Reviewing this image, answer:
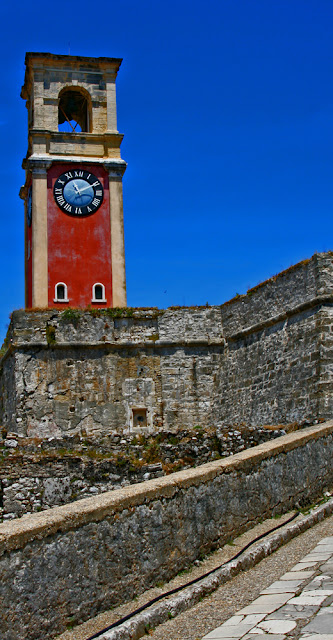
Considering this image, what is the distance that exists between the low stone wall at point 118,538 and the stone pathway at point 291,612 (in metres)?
0.87

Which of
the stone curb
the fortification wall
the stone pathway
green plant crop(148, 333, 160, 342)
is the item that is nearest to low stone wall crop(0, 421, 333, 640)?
the stone curb

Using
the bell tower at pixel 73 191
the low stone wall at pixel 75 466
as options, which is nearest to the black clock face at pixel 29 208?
the bell tower at pixel 73 191

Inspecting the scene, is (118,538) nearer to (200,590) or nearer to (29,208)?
(200,590)

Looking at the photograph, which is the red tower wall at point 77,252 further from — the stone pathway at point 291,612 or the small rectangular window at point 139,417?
the stone pathway at point 291,612

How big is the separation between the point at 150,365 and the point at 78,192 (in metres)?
10.5

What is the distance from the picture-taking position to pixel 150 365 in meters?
19.7

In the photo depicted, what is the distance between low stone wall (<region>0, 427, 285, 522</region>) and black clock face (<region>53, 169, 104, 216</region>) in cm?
1561

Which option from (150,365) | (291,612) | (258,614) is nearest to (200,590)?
(258,614)

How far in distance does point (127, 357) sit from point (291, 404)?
16.2 feet

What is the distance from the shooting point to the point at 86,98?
→ 29.3 meters

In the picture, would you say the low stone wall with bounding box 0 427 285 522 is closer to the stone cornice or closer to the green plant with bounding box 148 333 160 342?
the green plant with bounding box 148 333 160 342

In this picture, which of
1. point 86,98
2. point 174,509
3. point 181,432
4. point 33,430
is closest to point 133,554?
point 174,509

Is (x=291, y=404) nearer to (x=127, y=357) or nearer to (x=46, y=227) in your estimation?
(x=127, y=357)

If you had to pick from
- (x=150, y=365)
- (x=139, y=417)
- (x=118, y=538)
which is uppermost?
(x=150, y=365)
